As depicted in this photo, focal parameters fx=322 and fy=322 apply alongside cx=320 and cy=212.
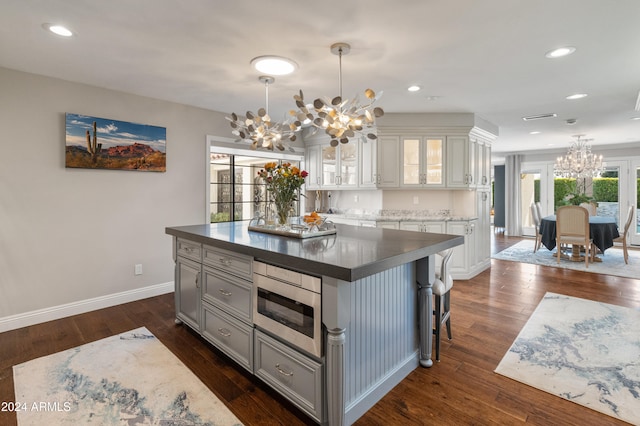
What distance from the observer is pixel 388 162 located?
194 inches

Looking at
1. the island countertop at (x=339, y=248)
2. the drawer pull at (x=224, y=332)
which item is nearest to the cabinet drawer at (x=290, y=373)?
the drawer pull at (x=224, y=332)

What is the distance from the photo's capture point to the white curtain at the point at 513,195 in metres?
9.03

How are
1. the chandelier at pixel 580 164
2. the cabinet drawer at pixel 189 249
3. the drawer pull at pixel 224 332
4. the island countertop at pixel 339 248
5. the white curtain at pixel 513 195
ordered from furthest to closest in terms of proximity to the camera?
the white curtain at pixel 513 195 → the chandelier at pixel 580 164 → the cabinet drawer at pixel 189 249 → the drawer pull at pixel 224 332 → the island countertop at pixel 339 248

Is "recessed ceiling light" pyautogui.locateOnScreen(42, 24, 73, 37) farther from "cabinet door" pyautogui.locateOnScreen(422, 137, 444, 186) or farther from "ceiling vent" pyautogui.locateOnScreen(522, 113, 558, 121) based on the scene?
"ceiling vent" pyautogui.locateOnScreen(522, 113, 558, 121)

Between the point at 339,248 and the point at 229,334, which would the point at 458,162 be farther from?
the point at 229,334

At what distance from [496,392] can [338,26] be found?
2.70 m

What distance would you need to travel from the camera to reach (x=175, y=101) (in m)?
4.16

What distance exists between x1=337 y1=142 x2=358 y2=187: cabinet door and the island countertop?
8.38ft

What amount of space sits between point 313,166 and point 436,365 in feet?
13.5

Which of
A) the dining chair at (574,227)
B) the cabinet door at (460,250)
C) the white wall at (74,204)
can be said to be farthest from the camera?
the dining chair at (574,227)

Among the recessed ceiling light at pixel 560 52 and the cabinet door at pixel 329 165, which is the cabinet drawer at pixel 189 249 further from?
the recessed ceiling light at pixel 560 52

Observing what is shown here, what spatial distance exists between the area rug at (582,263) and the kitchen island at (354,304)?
4738 mm

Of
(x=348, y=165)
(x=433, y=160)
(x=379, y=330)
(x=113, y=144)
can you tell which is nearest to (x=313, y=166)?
(x=348, y=165)

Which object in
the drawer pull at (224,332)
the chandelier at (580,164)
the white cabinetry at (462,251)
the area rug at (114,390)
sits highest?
the chandelier at (580,164)
